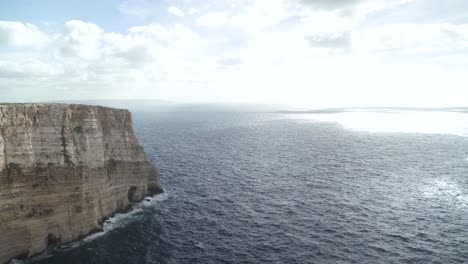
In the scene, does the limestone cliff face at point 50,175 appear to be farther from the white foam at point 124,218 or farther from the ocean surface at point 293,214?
the ocean surface at point 293,214

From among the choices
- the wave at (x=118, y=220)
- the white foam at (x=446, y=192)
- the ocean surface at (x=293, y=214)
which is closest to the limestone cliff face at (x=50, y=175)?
the wave at (x=118, y=220)

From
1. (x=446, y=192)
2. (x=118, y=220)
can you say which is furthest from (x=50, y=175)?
(x=446, y=192)

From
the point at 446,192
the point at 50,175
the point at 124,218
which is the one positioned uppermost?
the point at 50,175

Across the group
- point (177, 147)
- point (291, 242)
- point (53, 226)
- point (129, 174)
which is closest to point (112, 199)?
point (129, 174)

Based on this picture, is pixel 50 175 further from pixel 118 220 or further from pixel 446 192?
pixel 446 192

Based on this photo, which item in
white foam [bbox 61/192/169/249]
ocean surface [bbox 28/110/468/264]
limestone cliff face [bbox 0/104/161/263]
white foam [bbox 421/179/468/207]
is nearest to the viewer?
limestone cliff face [bbox 0/104/161/263]

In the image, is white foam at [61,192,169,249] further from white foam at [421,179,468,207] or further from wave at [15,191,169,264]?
white foam at [421,179,468,207]

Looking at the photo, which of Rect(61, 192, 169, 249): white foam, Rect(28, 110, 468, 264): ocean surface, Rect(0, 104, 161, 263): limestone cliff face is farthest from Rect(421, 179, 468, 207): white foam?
Rect(0, 104, 161, 263): limestone cliff face
